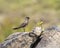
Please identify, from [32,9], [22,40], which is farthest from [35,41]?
[32,9]

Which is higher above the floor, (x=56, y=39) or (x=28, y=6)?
(x=56, y=39)

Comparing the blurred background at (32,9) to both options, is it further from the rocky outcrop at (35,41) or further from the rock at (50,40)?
the rocky outcrop at (35,41)

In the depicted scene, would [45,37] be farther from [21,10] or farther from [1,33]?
[21,10]

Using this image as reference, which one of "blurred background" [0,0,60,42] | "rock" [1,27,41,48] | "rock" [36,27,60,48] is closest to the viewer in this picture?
"rock" [36,27,60,48]

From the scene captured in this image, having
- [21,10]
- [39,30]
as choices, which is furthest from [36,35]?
[21,10]

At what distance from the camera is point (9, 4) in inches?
1379

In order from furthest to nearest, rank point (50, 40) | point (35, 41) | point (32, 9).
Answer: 1. point (32, 9)
2. point (35, 41)
3. point (50, 40)

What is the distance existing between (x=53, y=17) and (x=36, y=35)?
1749 centimetres

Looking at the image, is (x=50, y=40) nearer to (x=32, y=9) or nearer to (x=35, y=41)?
(x=35, y=41)

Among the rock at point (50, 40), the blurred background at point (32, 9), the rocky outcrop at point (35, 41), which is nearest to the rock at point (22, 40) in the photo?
the rocky outcrop at point (35, 41)

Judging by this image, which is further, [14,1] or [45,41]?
[14,1]

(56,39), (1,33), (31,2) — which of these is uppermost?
(56,39)

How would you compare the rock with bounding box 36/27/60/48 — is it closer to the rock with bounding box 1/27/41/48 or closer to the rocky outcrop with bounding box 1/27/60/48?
the rocky outcrop with bounding box 1/27/60/48

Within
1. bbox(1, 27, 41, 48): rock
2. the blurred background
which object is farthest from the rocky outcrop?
the blurred background
